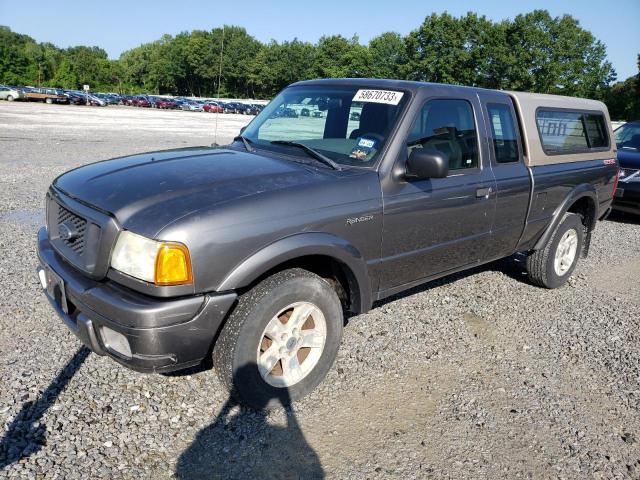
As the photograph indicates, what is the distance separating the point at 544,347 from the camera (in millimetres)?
4074

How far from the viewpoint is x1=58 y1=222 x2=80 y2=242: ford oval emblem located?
2809 mm

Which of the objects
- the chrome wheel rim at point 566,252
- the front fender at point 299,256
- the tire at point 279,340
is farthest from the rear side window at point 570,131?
the tire at point 279,340

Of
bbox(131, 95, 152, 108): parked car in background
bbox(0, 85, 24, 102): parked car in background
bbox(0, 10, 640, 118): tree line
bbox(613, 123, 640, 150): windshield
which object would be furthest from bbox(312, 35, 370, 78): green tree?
bbox(613, 123, 640, 150): windshield

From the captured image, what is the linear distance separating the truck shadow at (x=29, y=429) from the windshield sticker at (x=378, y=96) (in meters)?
2.71

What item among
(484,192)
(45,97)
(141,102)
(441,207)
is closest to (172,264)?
(441,207)

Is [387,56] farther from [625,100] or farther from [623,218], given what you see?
[623,218]

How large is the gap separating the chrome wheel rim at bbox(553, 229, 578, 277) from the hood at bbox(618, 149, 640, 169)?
4178 mm

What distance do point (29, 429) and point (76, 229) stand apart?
3.55 feet

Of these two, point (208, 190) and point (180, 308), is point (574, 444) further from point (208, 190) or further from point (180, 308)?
point (208, 190)

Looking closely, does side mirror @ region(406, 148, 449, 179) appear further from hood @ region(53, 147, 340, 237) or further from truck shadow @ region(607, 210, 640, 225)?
truck shadow @ region(607, 210, 640, 225)

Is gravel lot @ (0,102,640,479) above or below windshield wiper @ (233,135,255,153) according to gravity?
below

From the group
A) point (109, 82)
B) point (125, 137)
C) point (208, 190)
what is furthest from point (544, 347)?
point (109, 82)

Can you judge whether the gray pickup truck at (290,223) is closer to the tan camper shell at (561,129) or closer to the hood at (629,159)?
the tan camper shell at (561,129)

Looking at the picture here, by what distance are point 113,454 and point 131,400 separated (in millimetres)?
472
